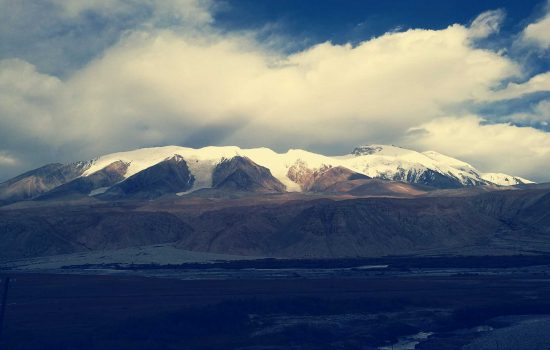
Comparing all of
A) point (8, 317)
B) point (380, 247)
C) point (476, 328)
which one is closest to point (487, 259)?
point (380, 247)

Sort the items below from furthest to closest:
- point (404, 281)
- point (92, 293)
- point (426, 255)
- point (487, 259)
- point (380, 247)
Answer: point (380, 247) < point (426, 255) < point (487, 259) < point (404, 281) < point (92, 293)

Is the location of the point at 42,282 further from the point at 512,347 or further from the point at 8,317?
the point at 512,347

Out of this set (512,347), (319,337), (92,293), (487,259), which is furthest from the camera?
(487,259)

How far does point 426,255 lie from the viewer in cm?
17838

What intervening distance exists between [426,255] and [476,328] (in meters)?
96.5

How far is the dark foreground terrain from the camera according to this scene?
74562 mm

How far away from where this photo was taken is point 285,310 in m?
92.1

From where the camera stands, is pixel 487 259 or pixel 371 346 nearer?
pixel 371 346

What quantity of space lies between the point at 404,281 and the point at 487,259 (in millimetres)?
45667

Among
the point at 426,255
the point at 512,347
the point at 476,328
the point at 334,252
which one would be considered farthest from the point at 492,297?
the point at 334,252

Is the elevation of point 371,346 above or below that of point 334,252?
below

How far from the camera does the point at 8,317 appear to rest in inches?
3452

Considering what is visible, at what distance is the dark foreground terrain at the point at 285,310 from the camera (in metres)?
74.6

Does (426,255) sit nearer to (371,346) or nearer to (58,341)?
(371,346)
